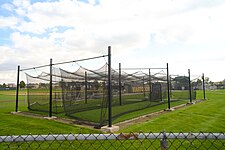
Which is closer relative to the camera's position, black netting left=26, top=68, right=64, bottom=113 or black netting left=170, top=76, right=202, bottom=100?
black netting left=26, top=68, right=64, bottom=113

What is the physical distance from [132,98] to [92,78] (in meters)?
3.40

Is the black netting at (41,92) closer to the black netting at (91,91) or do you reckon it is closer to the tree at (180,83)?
the black netting at (91,91)

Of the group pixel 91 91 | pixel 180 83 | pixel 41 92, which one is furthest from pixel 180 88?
pixel 41 92

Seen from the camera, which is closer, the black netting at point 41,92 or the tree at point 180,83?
the black netting at point 41,92

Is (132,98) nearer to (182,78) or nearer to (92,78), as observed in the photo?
(92,78)

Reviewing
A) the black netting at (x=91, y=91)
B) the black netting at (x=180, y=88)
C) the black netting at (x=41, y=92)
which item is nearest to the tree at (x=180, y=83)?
the black netting at (x=180, y=88)

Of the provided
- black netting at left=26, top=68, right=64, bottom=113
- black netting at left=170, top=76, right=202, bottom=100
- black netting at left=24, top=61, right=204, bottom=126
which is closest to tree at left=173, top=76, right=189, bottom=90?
black netting at left=170, top=76, right=202, bottom=100

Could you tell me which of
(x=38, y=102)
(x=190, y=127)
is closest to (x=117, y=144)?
(x=190, y=127)

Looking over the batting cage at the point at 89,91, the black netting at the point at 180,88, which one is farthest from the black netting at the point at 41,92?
the black netting at the point at 180,88

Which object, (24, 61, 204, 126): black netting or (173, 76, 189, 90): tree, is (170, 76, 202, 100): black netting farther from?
(24, 61, 204, 126): black netting

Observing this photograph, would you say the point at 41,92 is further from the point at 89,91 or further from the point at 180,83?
the point at 180,83

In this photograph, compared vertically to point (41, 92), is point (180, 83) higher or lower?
higher

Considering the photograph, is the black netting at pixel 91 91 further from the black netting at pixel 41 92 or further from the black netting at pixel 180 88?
the black netting at pixel 180 88

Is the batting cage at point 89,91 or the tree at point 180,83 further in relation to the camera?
the tree at point 180,83
